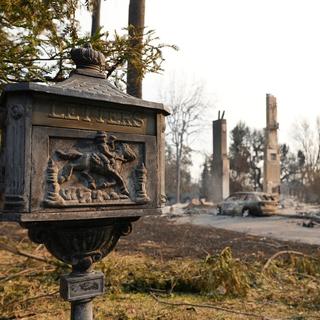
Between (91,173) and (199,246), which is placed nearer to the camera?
(91,173)

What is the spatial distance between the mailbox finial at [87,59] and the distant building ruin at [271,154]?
90.4 feet

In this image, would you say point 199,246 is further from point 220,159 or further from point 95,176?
point 220,159

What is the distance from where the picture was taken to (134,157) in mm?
3088

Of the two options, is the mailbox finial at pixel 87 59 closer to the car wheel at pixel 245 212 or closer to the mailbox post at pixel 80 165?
the mailbox post at pixel 80 165

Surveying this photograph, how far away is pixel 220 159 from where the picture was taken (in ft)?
106

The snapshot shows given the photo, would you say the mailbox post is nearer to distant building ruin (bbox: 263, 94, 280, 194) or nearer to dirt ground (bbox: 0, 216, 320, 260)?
dirt ground (bbox: 0, 216, 320, 260)

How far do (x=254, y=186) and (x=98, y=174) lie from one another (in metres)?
46.2

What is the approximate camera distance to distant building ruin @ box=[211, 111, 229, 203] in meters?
32.2

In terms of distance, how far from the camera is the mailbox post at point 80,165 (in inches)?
102

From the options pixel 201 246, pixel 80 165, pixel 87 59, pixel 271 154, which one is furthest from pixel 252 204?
pixel 80 165

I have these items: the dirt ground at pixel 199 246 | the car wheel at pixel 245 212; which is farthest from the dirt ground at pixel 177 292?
the car wheel at pixel 245 212

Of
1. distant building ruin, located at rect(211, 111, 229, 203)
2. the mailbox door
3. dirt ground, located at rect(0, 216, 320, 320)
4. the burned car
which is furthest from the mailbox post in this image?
distant building ruin, located at rect(211, 111, 229, 203)

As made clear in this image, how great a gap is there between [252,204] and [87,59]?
764 inches

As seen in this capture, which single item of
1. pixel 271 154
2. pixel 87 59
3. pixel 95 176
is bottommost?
pixel 95 176
